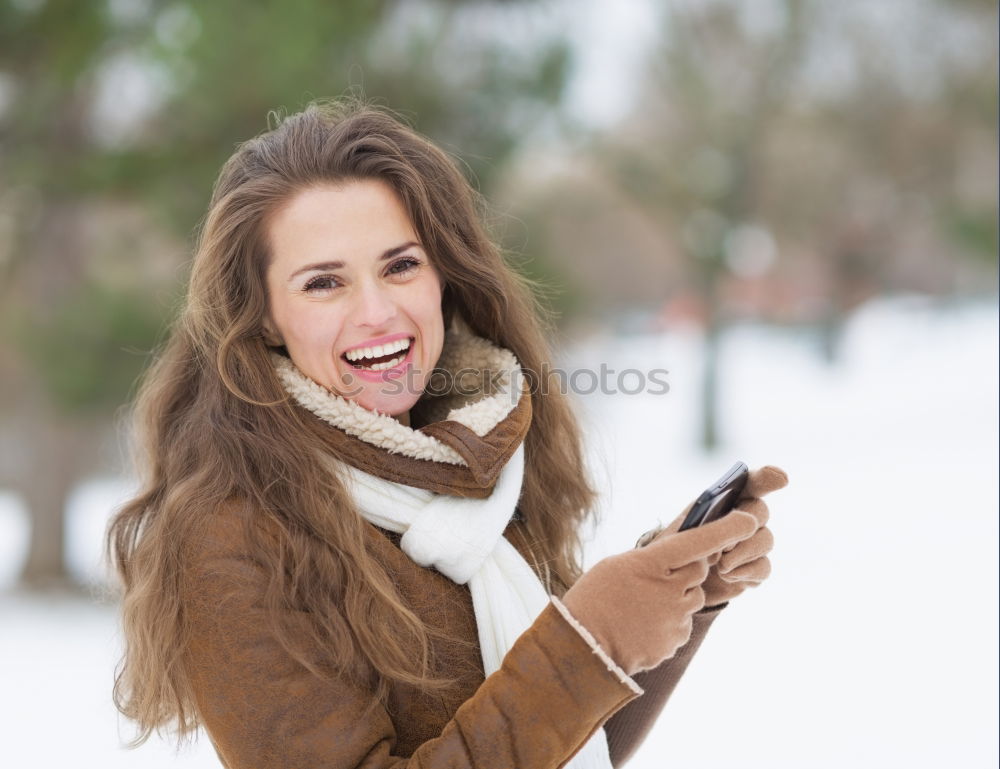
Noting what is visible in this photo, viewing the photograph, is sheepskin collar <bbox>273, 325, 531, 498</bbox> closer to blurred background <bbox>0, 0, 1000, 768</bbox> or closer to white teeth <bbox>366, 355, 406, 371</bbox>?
white teeth <bbox>366, 355, 406, 371</bbox>

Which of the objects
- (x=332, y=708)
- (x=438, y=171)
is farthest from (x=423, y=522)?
(x=438, y=171)

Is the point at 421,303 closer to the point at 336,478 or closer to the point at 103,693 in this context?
the point at 336,478

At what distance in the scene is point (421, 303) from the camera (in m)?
1.25

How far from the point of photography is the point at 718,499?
111 cm

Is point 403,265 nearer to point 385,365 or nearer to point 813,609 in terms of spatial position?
point 385,365

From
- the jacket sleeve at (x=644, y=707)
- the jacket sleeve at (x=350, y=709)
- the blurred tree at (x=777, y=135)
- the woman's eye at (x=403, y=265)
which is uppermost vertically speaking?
the blurred tree at (x=777, y=135)

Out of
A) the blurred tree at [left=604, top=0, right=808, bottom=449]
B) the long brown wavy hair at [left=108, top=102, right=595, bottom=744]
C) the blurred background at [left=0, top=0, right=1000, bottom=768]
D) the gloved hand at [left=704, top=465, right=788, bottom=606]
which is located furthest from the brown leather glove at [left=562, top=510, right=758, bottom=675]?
the blurred tree at [left=604, top=0, right=808, bottom=449]

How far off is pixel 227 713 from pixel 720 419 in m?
8.44

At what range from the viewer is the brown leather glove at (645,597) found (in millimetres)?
985

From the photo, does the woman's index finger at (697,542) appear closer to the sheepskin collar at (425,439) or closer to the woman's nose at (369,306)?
the sheepskin collar at (425,439)

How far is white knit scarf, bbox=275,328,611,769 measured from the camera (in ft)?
3.84

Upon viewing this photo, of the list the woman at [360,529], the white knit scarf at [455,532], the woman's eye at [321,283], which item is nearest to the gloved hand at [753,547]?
the woman at [360,529]

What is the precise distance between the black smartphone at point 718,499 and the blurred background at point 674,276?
18.5 inches

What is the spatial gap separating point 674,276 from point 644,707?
9.92 meters
